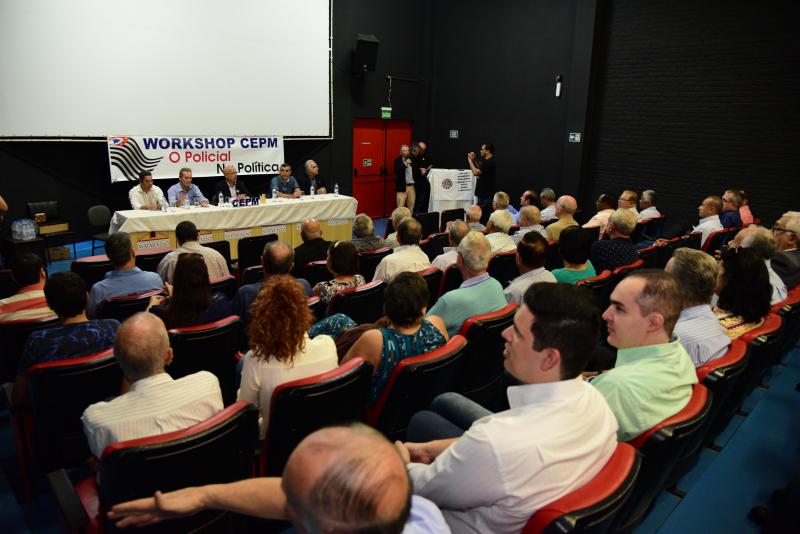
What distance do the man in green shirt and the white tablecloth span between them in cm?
595

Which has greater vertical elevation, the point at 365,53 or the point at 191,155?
the point at 365,53

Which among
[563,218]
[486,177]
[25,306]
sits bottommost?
[25,306]

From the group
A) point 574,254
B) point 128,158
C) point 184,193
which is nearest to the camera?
point 574,254

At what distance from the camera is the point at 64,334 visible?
2.60 metres

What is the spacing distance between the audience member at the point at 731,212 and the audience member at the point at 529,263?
4559 millimetres

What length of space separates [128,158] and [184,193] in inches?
39.5

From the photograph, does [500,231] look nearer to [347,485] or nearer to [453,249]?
[453,249]

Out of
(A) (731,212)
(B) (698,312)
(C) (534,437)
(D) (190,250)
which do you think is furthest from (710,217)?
(C) (534,437)

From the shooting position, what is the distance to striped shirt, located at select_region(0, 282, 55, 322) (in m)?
3.03

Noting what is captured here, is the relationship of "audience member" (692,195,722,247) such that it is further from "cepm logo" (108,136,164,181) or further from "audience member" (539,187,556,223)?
"cepm logo" (108,136,164,181)

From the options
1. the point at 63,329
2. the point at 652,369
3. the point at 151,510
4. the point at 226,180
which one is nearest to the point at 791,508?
the point at 652,369

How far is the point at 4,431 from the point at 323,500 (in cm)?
317

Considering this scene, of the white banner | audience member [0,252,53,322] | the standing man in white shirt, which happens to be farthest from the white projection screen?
audience member [0,252,53,322]

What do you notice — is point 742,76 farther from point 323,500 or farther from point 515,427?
point 323,500
